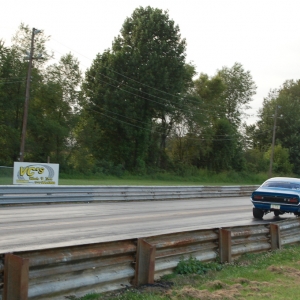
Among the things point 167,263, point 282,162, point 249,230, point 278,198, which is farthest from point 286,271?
point 282,162

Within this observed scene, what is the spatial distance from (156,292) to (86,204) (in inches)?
641

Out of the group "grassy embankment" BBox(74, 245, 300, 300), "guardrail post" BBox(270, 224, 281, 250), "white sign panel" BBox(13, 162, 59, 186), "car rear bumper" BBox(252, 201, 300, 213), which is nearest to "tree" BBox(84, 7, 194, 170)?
"white sign panel" BBox(13, 162, 59, 186)

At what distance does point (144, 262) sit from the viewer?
24.2ft

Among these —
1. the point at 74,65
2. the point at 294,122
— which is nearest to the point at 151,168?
the point at 74,65

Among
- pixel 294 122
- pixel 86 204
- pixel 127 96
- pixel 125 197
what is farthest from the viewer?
pixel 294 122

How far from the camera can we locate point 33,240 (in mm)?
11883

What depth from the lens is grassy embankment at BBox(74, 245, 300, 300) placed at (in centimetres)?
696

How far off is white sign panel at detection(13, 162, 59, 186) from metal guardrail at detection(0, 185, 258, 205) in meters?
4.34

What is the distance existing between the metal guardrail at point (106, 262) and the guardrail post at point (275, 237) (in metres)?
1.54

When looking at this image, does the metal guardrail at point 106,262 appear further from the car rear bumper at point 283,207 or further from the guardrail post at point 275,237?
the car rear bumper at point 283,207

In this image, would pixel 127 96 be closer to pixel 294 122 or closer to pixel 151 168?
pixel 151 168

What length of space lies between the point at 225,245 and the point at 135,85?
52.9 meters

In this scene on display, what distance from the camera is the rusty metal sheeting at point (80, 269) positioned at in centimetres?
595

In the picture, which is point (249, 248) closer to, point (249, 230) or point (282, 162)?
point (249, 230)
